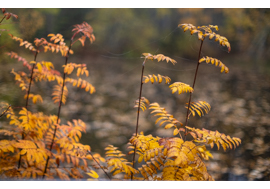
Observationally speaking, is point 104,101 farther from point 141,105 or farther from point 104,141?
point 141,105

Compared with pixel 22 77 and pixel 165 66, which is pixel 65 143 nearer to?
pixel 22 77

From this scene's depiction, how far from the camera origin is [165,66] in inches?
76.6

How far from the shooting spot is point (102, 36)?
1769 mm

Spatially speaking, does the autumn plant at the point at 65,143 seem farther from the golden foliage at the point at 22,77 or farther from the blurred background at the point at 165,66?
the blurred background at the point at 165,66

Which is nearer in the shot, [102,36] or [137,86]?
[102,36]

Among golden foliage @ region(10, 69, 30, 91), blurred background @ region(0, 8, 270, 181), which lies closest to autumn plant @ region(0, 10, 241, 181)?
golden foliage @ region(10, 69, 30, 91)

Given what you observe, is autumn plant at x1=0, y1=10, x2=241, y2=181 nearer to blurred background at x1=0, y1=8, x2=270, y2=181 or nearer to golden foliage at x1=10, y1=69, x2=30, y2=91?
golden foliage at x1=10, y1=69, x2=30, y2=91

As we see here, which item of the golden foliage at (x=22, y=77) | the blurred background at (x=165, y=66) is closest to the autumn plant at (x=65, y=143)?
the golden foliage at (x=22, y=77)

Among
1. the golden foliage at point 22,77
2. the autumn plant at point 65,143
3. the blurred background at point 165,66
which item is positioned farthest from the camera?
the blurred background at point 165,66

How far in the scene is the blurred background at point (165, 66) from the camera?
173 centimetres

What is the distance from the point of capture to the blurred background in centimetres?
173
